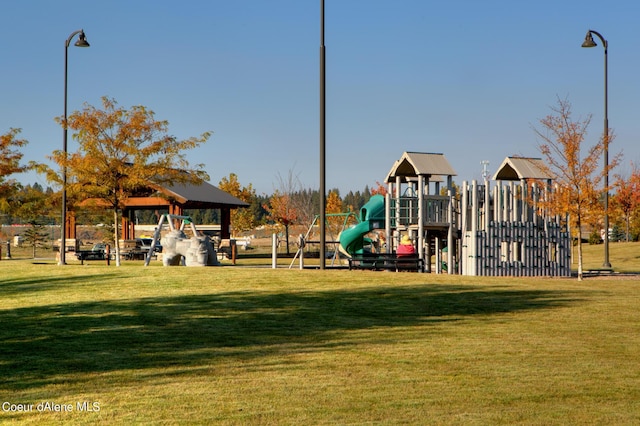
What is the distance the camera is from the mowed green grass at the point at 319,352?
28.5 feet

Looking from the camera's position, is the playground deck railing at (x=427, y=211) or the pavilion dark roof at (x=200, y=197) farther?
the pavilion dark roof at (x=200, y=197)

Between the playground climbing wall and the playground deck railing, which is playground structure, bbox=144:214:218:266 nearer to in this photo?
the playground deck railing

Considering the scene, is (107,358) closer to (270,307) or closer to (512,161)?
(270,307)

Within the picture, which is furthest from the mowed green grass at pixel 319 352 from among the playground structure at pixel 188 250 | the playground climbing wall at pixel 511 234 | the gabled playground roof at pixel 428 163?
the gabled playground roof at pixel 428 163

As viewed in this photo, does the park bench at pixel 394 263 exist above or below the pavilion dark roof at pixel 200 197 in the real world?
below

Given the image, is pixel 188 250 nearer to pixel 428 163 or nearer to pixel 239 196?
pixel 428 163

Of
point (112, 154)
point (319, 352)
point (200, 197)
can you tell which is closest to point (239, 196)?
point (200, 197)

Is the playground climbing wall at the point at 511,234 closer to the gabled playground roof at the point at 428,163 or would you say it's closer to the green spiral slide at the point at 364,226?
the gabled playground roof at the point at 428,163

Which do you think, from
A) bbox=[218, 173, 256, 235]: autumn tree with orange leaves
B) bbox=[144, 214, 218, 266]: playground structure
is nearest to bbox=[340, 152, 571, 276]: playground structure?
bbox=[144, 214, 218, 266]: playground structure

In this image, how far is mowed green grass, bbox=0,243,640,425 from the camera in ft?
28.5

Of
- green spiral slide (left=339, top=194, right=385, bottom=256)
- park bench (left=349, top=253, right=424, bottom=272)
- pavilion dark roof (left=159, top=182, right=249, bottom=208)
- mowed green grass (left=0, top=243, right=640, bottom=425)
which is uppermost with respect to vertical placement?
pavilion dark roof (left=159, top=182, right=249, bottom=208)

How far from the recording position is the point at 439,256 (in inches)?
1222

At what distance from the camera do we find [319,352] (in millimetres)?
11984

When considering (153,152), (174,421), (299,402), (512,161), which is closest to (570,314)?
(299,402)
